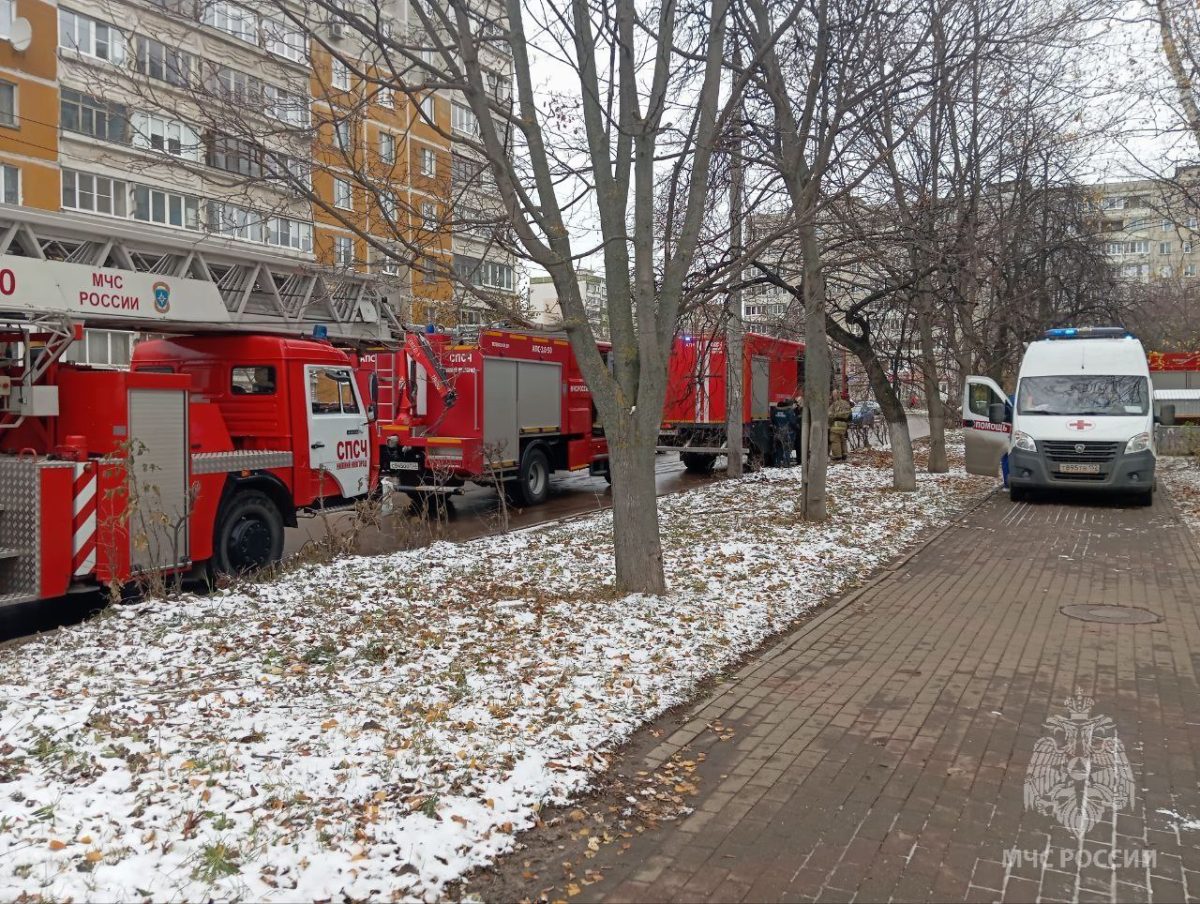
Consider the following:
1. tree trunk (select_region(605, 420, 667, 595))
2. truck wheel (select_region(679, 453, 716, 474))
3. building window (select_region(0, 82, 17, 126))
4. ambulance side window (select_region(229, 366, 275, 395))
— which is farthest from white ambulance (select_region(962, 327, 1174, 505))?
building window (select_region(0, 82, 17, 126))

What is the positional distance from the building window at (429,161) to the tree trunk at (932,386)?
30.8 feet

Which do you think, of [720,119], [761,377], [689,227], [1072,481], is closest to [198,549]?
[689,227]

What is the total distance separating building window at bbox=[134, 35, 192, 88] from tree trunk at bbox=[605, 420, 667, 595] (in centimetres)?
411

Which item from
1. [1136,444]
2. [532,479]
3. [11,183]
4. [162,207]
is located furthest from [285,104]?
[11,183]

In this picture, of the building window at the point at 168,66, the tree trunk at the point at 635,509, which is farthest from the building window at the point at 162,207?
the tree trunk at the point at 635,509

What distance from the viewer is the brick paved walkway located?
3568 mm

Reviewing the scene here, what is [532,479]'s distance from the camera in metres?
17.1

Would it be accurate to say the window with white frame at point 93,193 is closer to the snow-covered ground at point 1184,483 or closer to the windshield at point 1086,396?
the windshield at point 1086,396

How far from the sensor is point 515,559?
382 inches

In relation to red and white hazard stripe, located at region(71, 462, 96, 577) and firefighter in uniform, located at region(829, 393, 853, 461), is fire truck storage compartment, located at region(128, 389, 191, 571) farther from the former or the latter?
firefighter in uniform, located at region(829, 393, 853, 461)

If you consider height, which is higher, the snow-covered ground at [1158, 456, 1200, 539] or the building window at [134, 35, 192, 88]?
the building window at [134, 35, 192, 88]

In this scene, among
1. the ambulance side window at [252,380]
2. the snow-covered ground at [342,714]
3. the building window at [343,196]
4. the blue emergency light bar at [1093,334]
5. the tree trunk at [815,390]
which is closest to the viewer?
the snow-covered ground at [342,714]

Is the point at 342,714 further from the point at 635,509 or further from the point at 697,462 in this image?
the point at 697,462

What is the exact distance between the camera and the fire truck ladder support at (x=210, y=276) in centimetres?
729
